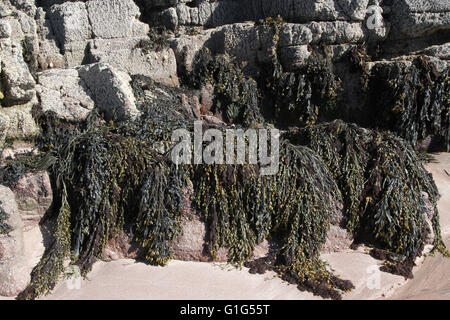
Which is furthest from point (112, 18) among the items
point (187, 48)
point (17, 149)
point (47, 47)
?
point (17, 149)

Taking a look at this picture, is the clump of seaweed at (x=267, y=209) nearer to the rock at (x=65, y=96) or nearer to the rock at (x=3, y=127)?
the rock at (x=65, y=96)

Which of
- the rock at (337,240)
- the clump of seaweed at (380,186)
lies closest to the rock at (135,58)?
the clump of seaweed at (380,186)

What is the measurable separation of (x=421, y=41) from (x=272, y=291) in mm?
4964

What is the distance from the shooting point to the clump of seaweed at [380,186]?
177 inches

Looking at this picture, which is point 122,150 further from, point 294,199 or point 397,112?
point 397,112

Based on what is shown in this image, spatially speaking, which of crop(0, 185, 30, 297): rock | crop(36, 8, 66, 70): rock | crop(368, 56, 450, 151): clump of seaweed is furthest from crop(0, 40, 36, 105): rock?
crop(368, 56, 450, 151): clump of seaweed

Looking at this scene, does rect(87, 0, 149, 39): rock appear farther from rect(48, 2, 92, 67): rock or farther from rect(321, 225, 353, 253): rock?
rect(321, 225, 353, 253): rock

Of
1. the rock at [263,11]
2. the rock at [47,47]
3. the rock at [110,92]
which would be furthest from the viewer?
the rock at [47,47]

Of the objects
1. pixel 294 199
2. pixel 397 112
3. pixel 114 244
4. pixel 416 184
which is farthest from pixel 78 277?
pixel 397 112

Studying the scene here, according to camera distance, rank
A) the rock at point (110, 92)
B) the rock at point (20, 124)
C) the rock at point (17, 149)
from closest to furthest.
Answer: the rock at point (17, 149), the rock at point (20, 124), the rock at point (110, 92)

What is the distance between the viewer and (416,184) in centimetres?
488

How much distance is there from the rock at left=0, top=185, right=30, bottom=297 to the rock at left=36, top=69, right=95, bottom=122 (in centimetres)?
154

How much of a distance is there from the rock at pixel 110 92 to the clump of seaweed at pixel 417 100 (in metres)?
3.99

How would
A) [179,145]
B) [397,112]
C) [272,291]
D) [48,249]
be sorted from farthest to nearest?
[397,112], [179,145], [48,249], [272,291]
